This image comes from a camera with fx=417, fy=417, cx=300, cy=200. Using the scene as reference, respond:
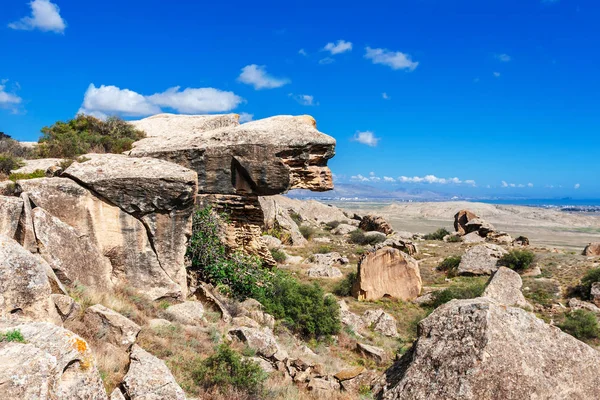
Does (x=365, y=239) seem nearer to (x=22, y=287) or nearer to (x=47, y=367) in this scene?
(x=22, y=287)

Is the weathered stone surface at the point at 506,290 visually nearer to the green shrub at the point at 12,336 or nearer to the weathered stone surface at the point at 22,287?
the weathered stone surface at the point at 22,287

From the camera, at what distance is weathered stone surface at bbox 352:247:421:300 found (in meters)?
21.5

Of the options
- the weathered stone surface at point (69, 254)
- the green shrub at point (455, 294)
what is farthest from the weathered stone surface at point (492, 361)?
the green shrub at point (455, 294)

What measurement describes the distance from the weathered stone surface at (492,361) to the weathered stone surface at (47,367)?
5397mm

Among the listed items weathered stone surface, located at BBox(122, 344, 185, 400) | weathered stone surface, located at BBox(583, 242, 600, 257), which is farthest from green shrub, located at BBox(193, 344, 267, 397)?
weathered stone surface, located at BBox(583, 242, 600, 257)

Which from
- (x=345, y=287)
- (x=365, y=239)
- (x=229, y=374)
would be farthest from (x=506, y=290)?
(x=365, y=239)

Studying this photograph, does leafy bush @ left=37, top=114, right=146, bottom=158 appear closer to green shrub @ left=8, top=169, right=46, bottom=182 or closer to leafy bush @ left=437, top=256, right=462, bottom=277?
green shrub @ left=8, top=169, right=46, bottom=182

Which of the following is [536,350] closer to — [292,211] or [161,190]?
[161,190]

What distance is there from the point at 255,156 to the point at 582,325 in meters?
14.7

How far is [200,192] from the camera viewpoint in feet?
49.6

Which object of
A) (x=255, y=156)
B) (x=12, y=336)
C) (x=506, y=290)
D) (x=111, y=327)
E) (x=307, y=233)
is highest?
(x=255, y=156)

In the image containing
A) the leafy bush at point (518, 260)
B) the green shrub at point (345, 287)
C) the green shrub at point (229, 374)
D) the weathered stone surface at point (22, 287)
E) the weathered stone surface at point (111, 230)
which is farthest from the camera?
the leafy bush at point (518, 260)

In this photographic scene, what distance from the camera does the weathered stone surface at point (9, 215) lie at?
898 cm

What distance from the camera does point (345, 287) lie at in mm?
22234
